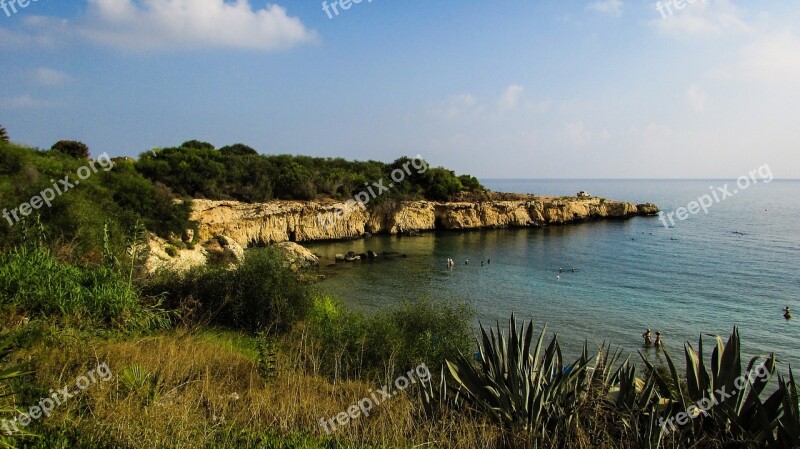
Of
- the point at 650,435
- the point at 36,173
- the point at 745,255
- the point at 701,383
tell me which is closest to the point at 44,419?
the point at 650,435

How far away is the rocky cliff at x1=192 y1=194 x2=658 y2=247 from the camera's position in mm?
41750

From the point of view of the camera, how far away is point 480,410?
20.8 feet

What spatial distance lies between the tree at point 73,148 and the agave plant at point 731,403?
54.4 meters

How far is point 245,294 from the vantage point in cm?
1459

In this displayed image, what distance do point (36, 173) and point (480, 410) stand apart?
95.6ft

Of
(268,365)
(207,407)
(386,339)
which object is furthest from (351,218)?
(207,407)

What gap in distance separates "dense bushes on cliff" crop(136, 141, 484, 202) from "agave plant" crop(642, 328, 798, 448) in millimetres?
44980

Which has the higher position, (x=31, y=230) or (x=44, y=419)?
(x=31, y=230)

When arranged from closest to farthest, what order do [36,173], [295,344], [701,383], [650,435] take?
[650,435]
[701,383]
[295,344]
[36,173]

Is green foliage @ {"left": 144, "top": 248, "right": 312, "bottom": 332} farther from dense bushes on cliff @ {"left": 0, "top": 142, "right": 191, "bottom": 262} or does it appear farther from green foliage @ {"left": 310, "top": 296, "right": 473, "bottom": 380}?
Result: dense bushes on cliff @ {"left": 0, "top": 142, "right": 191, "bottom": 262}

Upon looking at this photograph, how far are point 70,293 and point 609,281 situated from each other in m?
31.7

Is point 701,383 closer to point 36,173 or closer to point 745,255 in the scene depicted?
point 36,173

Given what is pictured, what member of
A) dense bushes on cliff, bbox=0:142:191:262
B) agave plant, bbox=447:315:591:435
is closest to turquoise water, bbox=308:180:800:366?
dense bushes on cliff, bbox=0:142:191:262

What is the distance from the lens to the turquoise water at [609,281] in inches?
870
